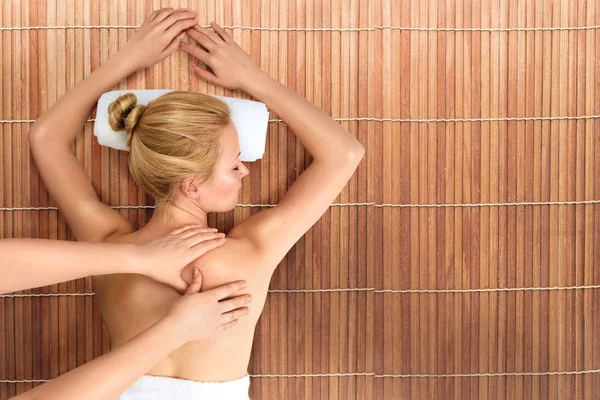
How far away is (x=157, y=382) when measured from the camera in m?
1.20

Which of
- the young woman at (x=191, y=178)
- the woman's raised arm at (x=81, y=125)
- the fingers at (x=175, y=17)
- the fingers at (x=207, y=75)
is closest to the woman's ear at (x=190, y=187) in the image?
the young woman at (x=191, y=178)

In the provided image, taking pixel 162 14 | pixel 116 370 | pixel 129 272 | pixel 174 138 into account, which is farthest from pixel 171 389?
pixel 162 14

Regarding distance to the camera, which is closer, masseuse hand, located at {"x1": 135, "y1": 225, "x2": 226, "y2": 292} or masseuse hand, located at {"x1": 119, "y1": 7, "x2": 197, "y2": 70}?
masseuse hand, located at {"x1": 135, "y1": 225, "x2": 226, "y2": 292}

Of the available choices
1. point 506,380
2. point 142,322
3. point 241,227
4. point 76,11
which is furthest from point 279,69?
point 506,380

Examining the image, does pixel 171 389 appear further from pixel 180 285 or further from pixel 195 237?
pixel 195 237

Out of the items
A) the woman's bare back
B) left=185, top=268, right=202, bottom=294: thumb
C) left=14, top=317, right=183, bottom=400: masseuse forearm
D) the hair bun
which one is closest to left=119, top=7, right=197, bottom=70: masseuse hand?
the hair bun

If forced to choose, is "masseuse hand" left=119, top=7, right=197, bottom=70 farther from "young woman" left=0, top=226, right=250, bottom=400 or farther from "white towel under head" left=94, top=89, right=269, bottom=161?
"young woman" left=0, top=226, right=250, bottom=400

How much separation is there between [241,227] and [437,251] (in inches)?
21.1

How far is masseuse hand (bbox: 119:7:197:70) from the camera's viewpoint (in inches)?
54.2

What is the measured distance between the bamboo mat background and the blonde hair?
227 mm

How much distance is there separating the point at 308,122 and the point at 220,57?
28cm

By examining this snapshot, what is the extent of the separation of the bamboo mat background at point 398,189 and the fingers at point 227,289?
10.9 inches

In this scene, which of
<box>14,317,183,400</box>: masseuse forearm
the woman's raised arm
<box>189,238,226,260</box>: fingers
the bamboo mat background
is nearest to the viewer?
<box>14,317,183,400</box>: masseuse forearm

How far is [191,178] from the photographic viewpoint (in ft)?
3.97
